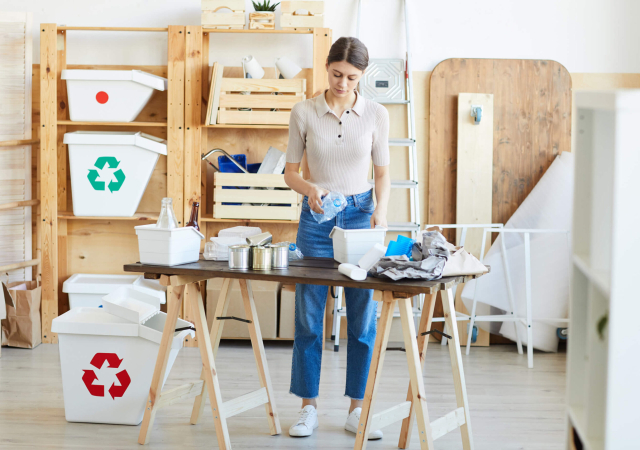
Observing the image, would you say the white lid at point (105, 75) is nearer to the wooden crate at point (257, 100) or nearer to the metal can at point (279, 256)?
the wooden crate at point (257, 100)

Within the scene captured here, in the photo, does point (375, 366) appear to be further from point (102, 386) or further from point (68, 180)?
point (68, 180)

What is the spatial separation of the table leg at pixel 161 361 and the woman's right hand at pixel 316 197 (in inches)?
21.7

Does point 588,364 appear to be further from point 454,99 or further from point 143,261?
point 454,99

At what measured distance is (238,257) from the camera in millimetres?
2107

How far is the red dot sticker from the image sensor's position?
11.9ft

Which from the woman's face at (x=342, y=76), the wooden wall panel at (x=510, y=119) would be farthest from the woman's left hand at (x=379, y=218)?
the wooden wall panel at (x=510, y=119)

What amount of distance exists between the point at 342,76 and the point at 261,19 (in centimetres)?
154

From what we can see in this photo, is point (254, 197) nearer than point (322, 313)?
No

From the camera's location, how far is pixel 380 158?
8.11 feet

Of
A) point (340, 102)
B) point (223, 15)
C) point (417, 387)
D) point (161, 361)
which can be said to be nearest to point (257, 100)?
point (223, 15)

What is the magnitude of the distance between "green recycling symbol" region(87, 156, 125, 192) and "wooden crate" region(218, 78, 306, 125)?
65 cm

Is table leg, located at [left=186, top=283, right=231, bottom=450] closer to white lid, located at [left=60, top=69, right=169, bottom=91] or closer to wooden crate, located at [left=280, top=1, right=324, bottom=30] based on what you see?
white lid, located at [left=60, top=69, right=169, bottom=91]

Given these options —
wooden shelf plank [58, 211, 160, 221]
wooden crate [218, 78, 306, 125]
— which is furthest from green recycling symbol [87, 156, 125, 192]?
wooden crate [218, 78, 306, 125]

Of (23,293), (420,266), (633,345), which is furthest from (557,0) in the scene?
(23,293)
